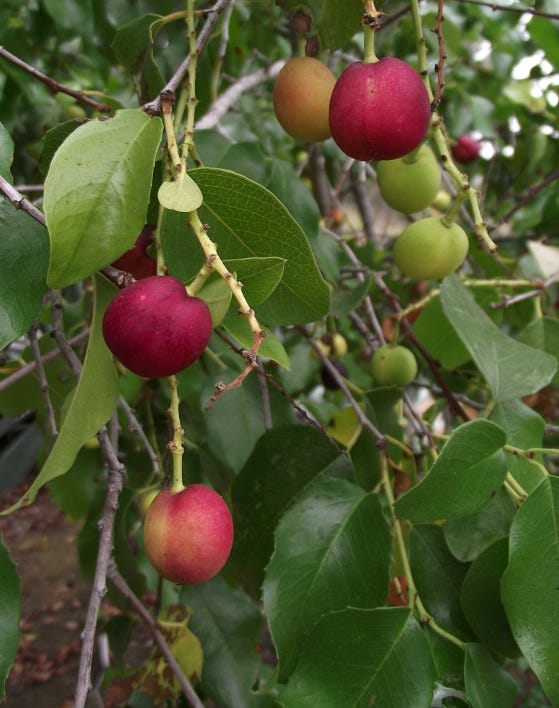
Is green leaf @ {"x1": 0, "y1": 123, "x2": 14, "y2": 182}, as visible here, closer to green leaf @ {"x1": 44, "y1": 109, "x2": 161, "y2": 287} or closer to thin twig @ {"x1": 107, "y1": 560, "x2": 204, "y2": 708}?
green leaf @ {"x1": 44, "y1": 109, "x2": 161, "y2": 287}

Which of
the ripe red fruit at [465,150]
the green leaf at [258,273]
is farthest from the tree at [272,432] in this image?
the ripe red fruit at [465,150]

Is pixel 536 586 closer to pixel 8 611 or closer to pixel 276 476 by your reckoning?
pixel 276 476

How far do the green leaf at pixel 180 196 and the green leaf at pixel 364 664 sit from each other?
36cm

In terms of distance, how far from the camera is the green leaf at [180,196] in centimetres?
48

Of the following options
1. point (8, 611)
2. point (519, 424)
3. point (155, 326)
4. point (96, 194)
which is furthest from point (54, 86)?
point (519, 424)

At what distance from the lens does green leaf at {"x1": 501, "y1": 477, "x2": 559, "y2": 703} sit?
0.57m

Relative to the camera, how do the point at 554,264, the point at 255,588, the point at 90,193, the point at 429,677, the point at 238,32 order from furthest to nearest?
the point at 238,32 → the point at 554,264 → the point at 255,588 → the point at 429,677 → the point at 90,193

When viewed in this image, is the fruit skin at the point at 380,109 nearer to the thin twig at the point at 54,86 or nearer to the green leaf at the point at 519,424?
the thin twig at the point at 54,86

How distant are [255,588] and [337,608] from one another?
231 mm

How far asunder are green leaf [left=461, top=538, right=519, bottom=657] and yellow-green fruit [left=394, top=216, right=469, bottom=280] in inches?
11.8

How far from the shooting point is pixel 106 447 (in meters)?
0.65

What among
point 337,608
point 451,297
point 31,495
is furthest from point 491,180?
point 31,495

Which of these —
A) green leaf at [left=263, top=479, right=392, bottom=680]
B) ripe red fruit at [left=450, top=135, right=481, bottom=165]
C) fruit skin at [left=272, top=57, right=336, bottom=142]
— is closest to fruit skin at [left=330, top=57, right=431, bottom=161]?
fruit skin at [left=272, top=57, right=336, bottom=142]

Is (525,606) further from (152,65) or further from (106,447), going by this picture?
(152,65)
